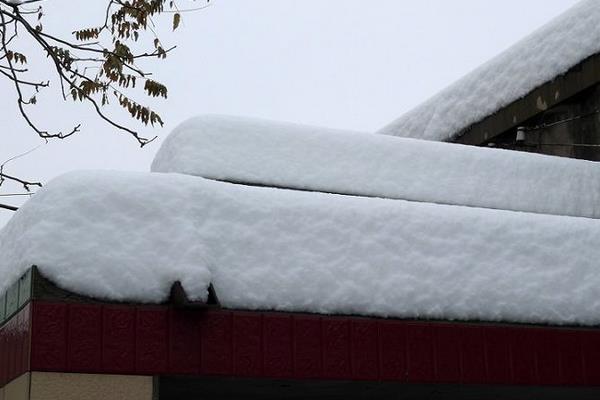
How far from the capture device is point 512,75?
41.4 ft

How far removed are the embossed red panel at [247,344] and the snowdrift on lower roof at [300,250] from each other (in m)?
0.13

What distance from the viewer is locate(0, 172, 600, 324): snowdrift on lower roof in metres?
6.45

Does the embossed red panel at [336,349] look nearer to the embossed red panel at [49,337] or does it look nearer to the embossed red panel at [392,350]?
the embossed red panel at [392,350]

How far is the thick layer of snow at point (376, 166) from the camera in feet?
28.7

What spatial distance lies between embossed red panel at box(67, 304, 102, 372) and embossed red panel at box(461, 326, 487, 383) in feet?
9.46

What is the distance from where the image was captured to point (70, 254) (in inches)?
248

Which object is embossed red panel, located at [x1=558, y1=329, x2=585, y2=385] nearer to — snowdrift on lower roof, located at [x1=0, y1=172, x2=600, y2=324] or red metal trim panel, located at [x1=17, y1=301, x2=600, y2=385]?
red metal trim panel, located at [x1=17, y1=301, x2=600, y2=385]

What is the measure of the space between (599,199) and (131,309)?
616 cm

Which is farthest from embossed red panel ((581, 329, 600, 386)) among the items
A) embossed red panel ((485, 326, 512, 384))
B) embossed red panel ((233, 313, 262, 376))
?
embossed red panel ((233, 313, 262, 376))

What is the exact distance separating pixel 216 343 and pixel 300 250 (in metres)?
1.00

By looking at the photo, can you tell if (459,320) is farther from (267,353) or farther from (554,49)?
(554,49)

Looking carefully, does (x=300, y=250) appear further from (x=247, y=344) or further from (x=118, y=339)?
(x=118, y=339)

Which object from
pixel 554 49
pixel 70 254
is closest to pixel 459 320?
pixel 70 254

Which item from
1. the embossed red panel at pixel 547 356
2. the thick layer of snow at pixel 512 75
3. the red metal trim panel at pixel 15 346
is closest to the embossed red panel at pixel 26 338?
the red metal trim panel at pixel 15 346
